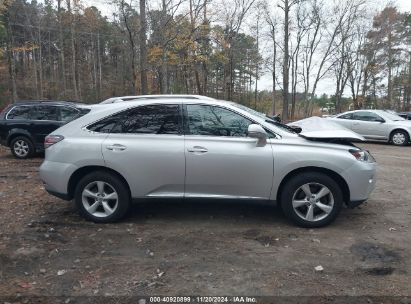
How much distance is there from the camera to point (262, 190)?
4898mm

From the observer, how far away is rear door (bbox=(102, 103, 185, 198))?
494 centimetres

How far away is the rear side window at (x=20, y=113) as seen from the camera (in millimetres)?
10828

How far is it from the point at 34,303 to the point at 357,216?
430 cm

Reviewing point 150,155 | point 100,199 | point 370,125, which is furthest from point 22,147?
point 370,125

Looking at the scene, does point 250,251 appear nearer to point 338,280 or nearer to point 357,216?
point 338,280

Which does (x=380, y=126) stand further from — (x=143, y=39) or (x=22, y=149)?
(x=22, y=149)

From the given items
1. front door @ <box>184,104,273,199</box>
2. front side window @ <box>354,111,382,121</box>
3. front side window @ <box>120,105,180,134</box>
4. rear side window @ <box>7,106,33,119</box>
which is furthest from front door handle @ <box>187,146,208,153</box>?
front side window @ <box>354,111,382,121</box>

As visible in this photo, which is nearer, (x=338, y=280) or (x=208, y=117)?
(x=338, y=280)

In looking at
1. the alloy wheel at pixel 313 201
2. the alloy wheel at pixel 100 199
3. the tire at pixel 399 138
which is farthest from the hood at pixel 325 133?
the tire at pixel 399 138

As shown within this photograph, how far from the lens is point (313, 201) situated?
4875 millimetres

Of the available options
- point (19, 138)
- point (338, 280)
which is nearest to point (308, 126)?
point (338, 280)

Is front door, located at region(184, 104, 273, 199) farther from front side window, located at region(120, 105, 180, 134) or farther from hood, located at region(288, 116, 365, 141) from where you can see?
hood, located at region(288, 116, 365, 141)

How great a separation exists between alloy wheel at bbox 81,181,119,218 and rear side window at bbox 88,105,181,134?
0.77m

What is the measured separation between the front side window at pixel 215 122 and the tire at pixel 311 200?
938 millimetres
